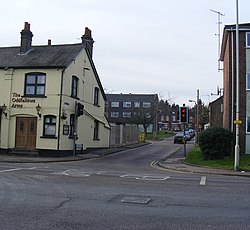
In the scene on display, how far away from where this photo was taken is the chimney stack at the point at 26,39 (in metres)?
29.9

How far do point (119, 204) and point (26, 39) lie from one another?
2362 centimetres

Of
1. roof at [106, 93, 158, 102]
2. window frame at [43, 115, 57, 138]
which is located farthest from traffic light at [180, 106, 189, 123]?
roof at [106, 93, 158, 102]

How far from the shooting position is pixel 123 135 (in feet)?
147

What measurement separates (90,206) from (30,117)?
18872 mm

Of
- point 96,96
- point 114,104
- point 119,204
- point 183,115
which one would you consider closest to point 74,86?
point 96,96

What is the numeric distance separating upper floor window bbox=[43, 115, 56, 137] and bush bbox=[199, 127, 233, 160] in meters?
10.6

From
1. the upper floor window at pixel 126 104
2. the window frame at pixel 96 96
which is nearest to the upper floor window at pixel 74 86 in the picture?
the window frame at pixel 96 96

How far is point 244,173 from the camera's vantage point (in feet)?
60.6

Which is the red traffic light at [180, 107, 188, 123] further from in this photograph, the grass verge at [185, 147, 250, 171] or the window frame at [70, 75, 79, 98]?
the window frame at [70, 75, 79, 98]

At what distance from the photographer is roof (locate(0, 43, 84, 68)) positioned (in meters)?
27.2

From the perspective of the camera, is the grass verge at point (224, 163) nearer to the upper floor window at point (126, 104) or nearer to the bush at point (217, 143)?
the bush at point (217, 143)

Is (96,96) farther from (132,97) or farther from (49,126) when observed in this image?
(132,97)

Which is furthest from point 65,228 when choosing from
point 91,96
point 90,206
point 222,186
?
point 91,96

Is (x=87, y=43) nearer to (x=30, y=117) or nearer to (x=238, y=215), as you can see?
(x=30, y=117)
